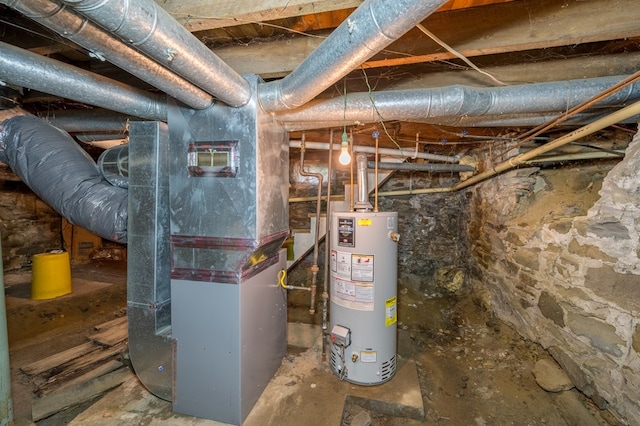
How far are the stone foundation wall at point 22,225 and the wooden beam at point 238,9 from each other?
3.98 m

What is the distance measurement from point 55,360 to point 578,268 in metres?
3.94

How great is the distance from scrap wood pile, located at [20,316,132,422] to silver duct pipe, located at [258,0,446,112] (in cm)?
232

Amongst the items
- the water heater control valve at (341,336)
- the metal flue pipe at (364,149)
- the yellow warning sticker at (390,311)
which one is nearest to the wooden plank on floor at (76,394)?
the water heater control valve at (341,336)

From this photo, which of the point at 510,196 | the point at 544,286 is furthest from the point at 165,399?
the point at 510,196

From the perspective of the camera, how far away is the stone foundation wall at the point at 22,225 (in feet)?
11.1

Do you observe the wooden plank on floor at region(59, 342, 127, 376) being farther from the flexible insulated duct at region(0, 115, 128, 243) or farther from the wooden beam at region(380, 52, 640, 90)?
the wooden beam at region(380, 52, 640, 90)

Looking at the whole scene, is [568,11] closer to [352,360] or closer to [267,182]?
[267,182]

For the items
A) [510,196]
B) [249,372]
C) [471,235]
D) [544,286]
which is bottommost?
[249,372]

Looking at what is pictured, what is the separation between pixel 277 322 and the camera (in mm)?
1928

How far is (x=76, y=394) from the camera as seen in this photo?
184 cm

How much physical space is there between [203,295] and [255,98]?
44.0 inches

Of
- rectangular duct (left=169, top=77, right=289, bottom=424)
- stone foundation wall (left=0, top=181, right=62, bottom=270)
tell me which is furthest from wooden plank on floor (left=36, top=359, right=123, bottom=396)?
stone foundation wall (left=0, top=181, right=62, bottom=270)

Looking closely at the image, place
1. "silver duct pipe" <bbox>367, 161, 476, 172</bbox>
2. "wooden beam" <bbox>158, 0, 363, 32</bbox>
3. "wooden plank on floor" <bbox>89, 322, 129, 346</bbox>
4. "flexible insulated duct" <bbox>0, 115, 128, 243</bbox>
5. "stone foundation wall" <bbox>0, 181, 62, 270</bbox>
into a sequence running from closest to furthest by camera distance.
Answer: "wooden beam" <bbox>158, 0, 363, 32</bbox>
"flexible insulated duct" <bbox>0, 115, 128, 243</bbox>
"wooden plank on floor" <bbox>89, 322, 129, 346</bbox>
"silver duct pipe" <bbox>367, 161, 476, 172</bbox>
"stone foundation wall" <bbox>0, 181, 62, 270</bbox>

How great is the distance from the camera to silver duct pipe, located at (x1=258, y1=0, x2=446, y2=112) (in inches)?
28.7
